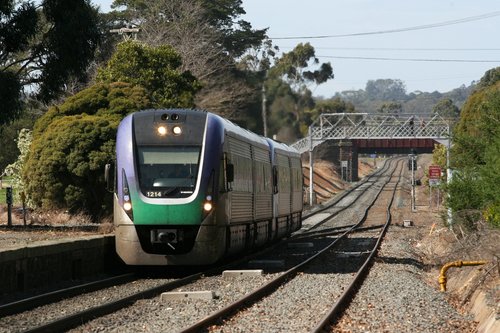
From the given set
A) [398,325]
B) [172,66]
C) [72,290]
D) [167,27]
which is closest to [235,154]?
[72,290]

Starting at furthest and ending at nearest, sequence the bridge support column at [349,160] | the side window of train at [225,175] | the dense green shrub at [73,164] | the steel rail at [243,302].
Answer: the bridge support column at [349,160] → the dense green shrub at [73,164] → the side window of train at [225,175] → the steel rail at [243,302]

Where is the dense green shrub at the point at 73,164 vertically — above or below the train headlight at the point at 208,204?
above

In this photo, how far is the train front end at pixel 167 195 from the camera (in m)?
18.4

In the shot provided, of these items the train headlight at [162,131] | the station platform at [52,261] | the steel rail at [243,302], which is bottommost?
the steel rail at [243,302]

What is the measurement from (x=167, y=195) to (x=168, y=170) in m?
0.56

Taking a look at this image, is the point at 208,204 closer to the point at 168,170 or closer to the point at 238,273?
the point at 168,170

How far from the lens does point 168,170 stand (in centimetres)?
1880

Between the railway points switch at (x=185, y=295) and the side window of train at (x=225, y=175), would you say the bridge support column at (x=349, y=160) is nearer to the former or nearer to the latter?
the side window of train at (x=225, y=175)

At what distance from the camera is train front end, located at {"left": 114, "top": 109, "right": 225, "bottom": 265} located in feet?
60.3

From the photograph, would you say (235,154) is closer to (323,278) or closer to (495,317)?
(323,278)

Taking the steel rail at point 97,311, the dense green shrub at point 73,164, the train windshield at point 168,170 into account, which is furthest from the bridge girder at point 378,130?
the steel rail at point 97,311

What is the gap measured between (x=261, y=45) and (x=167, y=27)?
2768 centimetres

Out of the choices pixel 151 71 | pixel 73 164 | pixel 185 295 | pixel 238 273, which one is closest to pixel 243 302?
pixel 185 295

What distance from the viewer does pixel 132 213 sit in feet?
60.6
